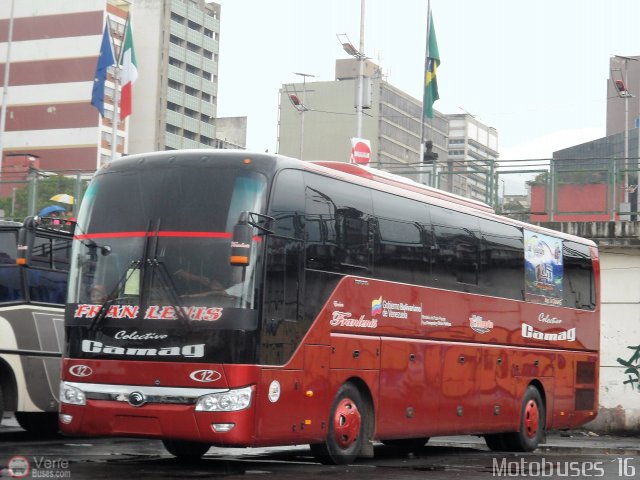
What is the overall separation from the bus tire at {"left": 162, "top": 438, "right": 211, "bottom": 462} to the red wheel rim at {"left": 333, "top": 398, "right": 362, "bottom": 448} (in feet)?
5.27

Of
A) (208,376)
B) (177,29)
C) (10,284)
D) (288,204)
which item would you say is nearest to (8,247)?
(10,284)

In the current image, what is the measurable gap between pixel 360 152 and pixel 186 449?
1737 cm

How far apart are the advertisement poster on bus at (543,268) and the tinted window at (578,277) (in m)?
0.26

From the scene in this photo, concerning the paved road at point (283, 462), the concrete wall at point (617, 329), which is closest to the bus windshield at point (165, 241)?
the paved road at point (283, 462)

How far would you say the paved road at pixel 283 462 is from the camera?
40.9 feet

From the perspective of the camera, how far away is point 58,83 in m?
106

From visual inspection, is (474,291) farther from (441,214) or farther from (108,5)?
(108,5)

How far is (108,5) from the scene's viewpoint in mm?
105250

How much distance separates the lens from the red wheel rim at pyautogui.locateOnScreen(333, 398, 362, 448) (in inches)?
539

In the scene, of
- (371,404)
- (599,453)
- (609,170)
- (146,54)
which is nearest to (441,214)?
(371,404)

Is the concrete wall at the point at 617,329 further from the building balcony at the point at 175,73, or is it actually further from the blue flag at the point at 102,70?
the building balcony at the point at 175,73

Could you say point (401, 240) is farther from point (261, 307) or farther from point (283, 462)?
point (261, 307)

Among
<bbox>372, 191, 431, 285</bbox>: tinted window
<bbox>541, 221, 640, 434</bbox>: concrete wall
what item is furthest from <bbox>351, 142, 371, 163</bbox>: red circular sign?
<bbox>372, 191, 431, 285</bbox>: tinted window

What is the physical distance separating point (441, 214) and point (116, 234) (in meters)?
5.28
